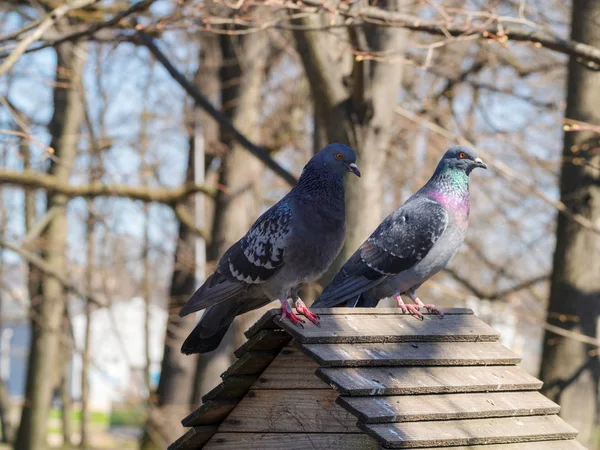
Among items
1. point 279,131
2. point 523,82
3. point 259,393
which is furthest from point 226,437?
point 523,82

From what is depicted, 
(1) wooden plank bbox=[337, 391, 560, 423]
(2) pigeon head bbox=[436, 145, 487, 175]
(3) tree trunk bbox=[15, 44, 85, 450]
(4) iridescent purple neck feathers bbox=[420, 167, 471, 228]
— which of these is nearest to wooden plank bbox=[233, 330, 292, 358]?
(1) wooden plank bbox=[337, 391, 560, 423]

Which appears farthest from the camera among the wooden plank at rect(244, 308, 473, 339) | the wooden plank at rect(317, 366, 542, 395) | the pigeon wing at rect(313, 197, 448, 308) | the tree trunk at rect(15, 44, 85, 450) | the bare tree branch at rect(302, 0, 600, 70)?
the tree trunk at rect(15, 44, 85, 450)

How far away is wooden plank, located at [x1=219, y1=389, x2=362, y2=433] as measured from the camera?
3314mm

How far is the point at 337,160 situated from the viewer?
12.3 ft

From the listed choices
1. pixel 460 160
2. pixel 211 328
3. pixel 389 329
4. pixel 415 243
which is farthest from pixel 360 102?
pixel 389 329

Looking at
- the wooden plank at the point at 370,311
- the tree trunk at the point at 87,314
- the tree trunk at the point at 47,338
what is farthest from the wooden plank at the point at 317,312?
the tree trunk at the point at 47,338

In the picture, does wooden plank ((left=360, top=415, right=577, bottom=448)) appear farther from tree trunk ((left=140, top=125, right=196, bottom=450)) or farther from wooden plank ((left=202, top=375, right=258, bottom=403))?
tree trunk ((left=140, top=125, right=196, bottom=450))

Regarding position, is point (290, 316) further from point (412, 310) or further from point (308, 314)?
point (412, 310)

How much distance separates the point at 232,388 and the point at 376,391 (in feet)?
2.70

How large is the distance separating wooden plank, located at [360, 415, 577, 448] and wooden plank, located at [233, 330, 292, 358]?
0.62m

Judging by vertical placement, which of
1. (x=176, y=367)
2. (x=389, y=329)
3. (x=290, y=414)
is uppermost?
(x=389, y=329)

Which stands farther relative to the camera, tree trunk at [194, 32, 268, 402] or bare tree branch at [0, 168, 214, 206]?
tree trunk at [194, 32, 268, 402]

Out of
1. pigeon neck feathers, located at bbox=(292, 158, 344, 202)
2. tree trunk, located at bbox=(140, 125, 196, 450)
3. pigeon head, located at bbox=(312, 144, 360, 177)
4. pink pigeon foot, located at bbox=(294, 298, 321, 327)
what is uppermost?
pigeon head, located at bbox=(312, 144, 360, 177)

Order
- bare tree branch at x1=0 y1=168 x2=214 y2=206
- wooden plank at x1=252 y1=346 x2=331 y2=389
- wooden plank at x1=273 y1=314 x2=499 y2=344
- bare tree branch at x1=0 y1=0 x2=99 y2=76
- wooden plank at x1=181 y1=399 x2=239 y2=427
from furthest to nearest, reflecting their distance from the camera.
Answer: bare tree branch at x1=0 y1=168 x2=214 y2=206, bare tree branch at x1=0 y1=0 x2=99 y2=76, wooden plank at x1=181 y1=399 x2=239 y2=427, wooden plank at x1=252 y1=346 x2=331 y2=389, wooden plank at x1=273 y1=314 x2=499 y2=344
